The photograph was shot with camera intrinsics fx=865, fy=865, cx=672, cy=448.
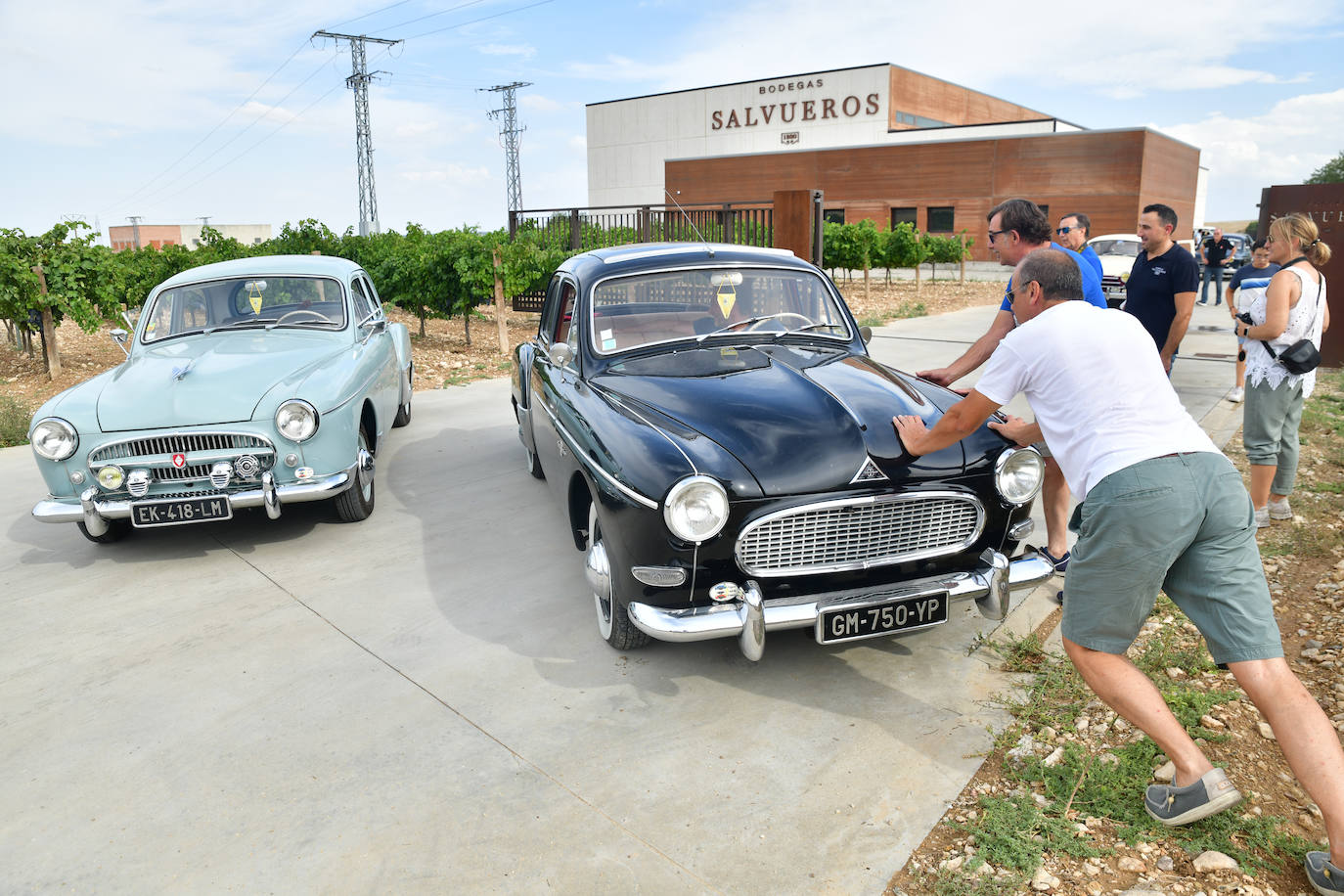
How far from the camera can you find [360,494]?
5.64 metres

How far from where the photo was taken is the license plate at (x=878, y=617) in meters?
3.26

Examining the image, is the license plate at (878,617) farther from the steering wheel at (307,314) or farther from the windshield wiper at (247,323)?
the windshield wiper at (247,323)

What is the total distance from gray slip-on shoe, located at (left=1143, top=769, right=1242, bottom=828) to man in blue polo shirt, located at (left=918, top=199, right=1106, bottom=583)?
1.56 m

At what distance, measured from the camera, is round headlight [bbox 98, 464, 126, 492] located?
478 cm

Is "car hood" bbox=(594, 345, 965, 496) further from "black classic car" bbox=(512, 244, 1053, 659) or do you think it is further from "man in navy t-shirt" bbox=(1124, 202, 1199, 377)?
"man in navy t-shirt" bbox=(1124, 202, 1199, 377)

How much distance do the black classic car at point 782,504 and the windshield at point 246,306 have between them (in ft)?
10.6

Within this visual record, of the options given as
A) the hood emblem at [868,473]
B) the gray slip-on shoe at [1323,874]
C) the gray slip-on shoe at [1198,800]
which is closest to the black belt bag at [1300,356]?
the hood emblem at [868,473]

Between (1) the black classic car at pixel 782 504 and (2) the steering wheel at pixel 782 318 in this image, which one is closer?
(1) the black classic car at pixel 782 504

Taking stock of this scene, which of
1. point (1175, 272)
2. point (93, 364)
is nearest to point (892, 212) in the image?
point (93, 364)

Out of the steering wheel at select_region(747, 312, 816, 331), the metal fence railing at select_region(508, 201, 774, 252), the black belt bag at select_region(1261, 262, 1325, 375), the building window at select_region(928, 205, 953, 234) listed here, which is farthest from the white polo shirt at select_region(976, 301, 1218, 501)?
the building window at select_region(928, 205, 953, 234)

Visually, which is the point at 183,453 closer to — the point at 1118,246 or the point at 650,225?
the point at 650,225

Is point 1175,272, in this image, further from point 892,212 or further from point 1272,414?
point 892,212

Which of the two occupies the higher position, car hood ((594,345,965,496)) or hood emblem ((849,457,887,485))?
car hood ((594,345,965,496))

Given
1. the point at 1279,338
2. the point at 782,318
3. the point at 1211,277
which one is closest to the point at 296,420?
the point at 782,318
